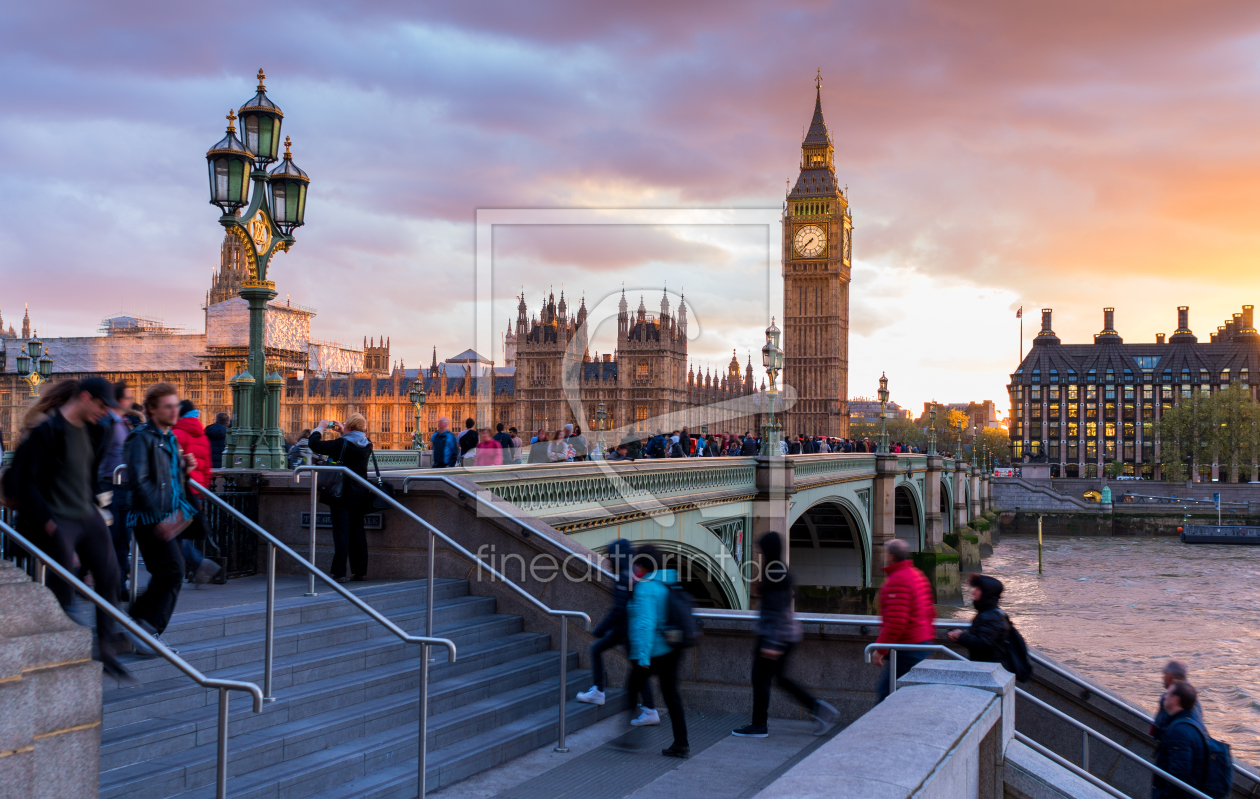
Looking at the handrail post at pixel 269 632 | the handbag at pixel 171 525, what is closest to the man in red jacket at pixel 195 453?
the handbag at pixel 171 525

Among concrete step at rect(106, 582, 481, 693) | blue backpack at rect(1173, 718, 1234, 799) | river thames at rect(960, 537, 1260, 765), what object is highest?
concrete step at rect(106, 582, 481, 693)

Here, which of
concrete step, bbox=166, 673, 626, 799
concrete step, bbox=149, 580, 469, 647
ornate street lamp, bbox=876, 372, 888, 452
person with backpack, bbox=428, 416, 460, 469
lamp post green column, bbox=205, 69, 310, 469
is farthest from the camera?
ornate street lamp, bbox=876, 372, 888, 452

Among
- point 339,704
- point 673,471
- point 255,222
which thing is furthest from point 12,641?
point 673,471

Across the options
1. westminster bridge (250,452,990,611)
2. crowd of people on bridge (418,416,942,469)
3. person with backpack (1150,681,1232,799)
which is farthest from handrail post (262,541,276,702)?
A: crowd of people on bridge (418,416,942,469)

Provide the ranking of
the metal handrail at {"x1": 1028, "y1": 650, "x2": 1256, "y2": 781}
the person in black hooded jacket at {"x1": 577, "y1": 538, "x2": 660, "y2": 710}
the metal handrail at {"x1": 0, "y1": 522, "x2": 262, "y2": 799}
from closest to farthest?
the metal handrail at {"x1": 0, "y1": 522, "x2": 262, "y2": 799}, the person in black hooded jacket at {"x1": 577, "y1": 538, "x2": 660, "y2": 710}, the metal handrail at {"x1": 1028, "y1": 650, "x2": 1256, "y2": 781}

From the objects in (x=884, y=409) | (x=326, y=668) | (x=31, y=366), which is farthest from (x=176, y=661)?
(x=884, y=409)

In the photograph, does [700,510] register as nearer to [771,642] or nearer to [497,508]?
[497,508]

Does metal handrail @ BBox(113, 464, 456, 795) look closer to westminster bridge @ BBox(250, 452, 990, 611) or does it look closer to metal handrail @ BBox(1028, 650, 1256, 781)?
westminster bridge @ BBox(250, 452, 990, 611)

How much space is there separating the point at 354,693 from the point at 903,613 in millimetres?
3952

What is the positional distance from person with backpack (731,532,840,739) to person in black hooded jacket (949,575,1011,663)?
1203 millimetres

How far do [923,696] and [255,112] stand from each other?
9.55 metres

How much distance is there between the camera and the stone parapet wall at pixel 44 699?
3.97 meters

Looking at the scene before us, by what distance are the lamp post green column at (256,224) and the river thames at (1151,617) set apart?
22489mm

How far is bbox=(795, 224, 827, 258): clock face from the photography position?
384ft
